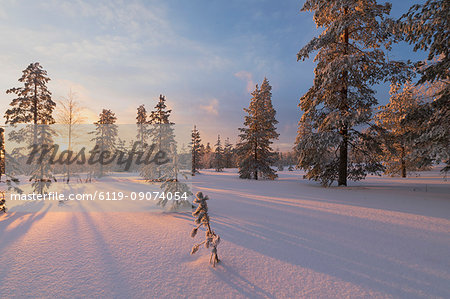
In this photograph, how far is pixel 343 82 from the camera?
11.6 meters

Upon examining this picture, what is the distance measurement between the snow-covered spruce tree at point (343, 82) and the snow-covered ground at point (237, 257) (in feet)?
20.6

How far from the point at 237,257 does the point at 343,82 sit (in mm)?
12806

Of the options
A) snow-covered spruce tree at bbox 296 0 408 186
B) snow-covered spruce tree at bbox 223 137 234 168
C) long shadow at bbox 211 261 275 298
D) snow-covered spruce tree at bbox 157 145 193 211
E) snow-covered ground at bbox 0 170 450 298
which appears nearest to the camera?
long shadow at bbox 211 261 275 298

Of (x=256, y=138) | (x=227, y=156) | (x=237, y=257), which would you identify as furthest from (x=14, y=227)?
(x=227, y=156)

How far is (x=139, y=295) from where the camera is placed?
2.42m

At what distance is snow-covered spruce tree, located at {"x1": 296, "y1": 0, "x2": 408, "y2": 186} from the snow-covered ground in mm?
6280

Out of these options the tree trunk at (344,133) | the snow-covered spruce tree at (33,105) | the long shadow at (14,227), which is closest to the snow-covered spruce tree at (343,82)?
the tree trunk at (344,133)

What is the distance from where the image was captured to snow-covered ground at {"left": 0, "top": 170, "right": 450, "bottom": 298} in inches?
101

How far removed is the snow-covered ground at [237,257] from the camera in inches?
101

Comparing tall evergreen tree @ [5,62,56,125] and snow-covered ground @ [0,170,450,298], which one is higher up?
tall evergreen tree @ [5,62,56,125]

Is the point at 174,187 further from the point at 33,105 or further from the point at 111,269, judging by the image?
the point at 33,105

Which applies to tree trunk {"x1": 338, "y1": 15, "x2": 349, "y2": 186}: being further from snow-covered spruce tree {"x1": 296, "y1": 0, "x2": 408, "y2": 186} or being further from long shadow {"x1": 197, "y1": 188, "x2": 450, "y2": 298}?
long shadow {"x1": 197, "y1": 188, "x2": 450, "y2": 298}

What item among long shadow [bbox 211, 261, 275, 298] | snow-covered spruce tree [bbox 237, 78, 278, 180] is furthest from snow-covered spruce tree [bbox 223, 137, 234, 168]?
long shadow [bbox 211, 261, 275, 298]

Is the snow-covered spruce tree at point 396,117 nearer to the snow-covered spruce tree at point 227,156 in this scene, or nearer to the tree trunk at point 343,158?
the tree trunk at point 343,158
